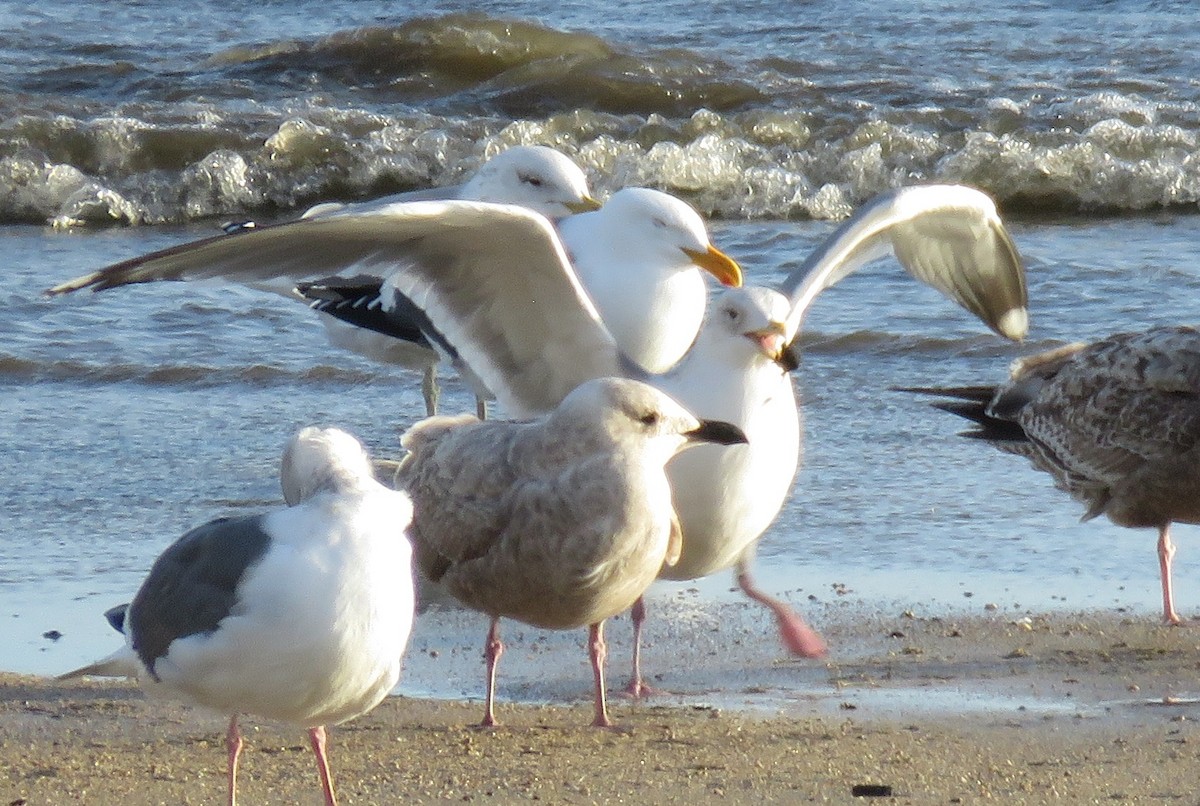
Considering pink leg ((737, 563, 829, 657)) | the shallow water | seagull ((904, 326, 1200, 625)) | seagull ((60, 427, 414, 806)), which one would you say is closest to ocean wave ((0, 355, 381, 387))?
the shallow water

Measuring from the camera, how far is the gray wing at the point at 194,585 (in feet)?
11.8

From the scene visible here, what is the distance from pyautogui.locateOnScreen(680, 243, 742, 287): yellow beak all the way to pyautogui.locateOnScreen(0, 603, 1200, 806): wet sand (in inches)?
36.8

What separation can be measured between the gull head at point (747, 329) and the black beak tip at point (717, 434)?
43 cm

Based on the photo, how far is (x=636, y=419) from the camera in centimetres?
431

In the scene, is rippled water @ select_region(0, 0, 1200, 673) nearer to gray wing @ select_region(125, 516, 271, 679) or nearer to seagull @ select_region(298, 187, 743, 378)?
seagull @ select_region(298, 187, 743, 378)

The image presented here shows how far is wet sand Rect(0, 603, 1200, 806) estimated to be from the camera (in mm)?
3939

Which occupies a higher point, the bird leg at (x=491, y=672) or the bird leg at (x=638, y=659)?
the bird leg at (x=491, y=672)

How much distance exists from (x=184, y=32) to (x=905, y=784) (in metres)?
12.1

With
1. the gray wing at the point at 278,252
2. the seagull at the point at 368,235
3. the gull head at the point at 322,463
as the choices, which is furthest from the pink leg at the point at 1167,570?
the gull head at the point at 322,463

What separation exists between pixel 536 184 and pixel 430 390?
1028 millimetres

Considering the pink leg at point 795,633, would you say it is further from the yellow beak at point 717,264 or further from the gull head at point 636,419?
the yellow beak at point 717,264

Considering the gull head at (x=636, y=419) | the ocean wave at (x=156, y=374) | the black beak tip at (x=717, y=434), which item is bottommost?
the ocean wave at (x=156, y=374)

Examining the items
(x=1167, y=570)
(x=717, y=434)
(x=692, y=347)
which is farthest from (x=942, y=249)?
(x=717, y=434)

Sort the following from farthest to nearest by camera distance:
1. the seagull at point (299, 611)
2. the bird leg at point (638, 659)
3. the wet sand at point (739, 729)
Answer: the bird leg at point (638, 659), the wet sand at point (739, 729), the seagull at point (299, 611)
